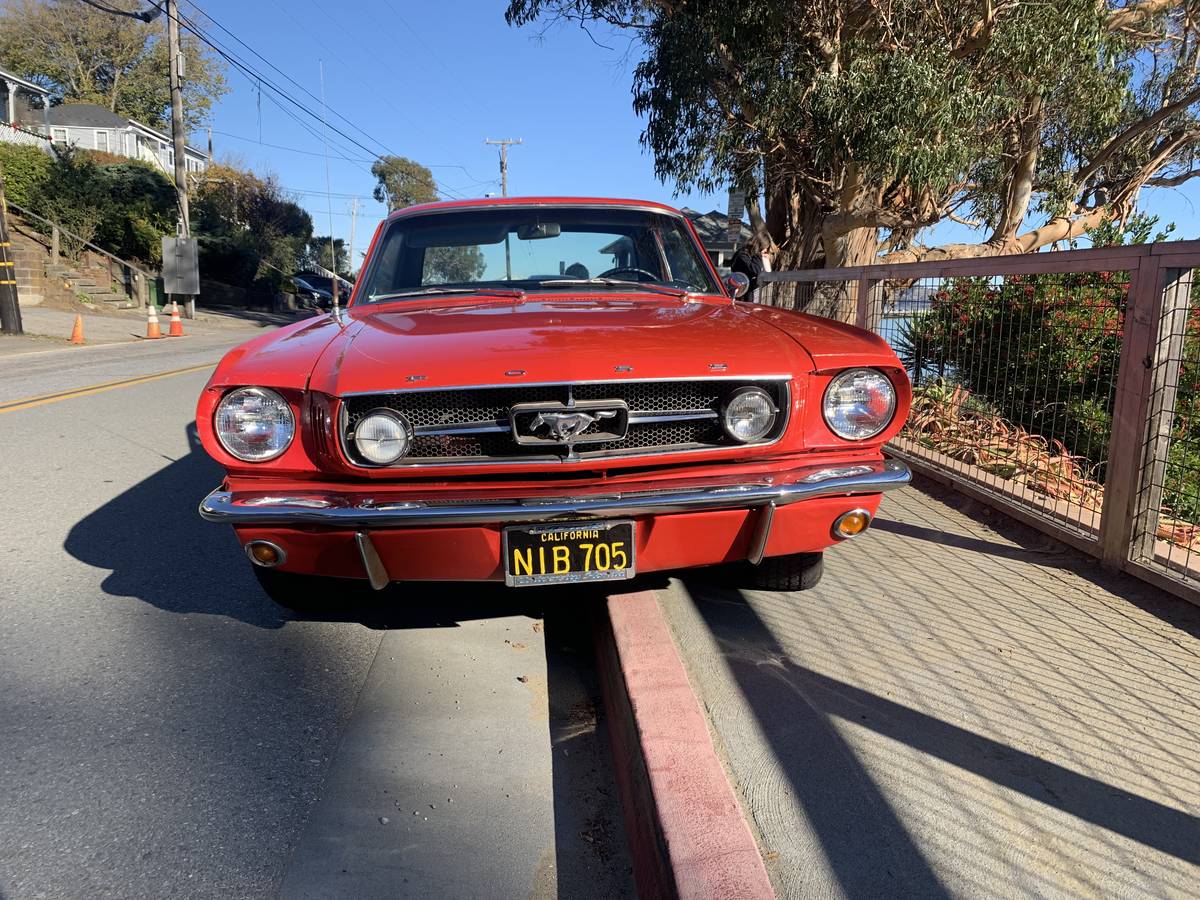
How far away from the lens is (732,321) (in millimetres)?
3342

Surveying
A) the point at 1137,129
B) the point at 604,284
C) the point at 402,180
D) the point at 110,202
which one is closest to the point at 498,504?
the point at 604,284

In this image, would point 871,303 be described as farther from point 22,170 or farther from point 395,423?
point 22,170

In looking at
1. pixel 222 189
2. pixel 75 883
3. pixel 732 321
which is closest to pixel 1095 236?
pixel 732 321

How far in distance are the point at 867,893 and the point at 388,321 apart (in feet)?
8.23

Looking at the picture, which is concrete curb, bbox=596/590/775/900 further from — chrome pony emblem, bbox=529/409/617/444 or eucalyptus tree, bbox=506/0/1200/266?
eucalyptus tree, bbox=506/0/1200/266

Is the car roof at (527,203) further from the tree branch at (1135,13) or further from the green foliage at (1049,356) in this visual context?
the tree branch at (1135,13)

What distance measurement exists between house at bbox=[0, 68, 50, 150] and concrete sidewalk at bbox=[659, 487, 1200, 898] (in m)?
46.3

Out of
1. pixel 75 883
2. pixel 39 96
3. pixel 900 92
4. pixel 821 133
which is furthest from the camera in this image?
pixel 39 96

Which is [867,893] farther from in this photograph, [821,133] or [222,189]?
[222,189]

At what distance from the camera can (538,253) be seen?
4.29 m

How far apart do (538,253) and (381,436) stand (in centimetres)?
188

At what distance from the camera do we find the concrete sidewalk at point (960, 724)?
196 centimetres

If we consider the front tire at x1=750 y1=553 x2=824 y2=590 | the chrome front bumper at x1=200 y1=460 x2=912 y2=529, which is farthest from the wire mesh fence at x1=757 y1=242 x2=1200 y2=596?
the chrome front bumper at x1=200 y1=460 x2=912 y2=529

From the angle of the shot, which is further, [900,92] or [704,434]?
[900,92]
